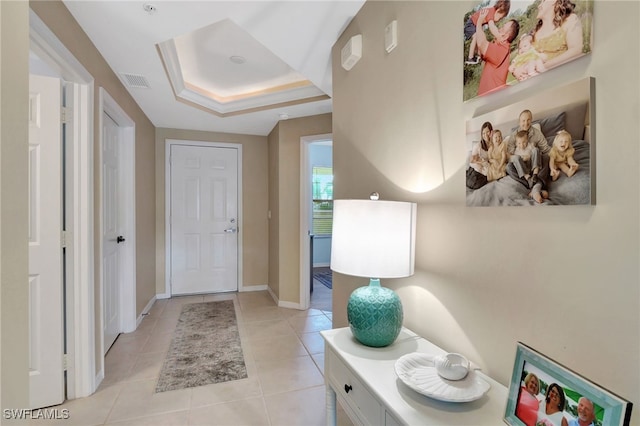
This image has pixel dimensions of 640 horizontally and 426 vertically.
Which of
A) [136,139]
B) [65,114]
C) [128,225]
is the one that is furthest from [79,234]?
[136,139]

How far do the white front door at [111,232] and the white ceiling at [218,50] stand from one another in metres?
0.53

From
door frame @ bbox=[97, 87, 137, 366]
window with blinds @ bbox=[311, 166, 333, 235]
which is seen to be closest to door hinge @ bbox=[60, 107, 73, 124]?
door frame @ bbox=[97, 87, 137, 366]

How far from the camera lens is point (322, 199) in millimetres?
6328

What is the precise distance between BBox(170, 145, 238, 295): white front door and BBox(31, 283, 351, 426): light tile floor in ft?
3.56

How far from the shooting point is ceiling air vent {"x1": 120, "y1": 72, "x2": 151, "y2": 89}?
2.47 meters

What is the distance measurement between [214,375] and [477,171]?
7.30 feet

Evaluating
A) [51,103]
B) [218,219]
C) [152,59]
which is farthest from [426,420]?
[218,219]

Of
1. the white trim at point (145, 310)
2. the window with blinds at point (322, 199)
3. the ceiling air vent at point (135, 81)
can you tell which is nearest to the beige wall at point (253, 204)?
the white trim at point (145, 310)

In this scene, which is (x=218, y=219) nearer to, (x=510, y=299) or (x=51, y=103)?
(x=51, y=103)

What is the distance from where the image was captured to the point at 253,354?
256 cm

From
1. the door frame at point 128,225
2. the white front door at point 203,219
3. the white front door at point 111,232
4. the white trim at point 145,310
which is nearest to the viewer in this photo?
the white front door at point 111,232

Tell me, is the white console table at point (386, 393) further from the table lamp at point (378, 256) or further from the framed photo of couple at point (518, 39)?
the framed photo of couple at point (518, 39)

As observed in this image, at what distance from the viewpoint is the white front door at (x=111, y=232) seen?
2422 mm

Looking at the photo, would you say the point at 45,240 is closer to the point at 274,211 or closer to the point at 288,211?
the point at 288,211
